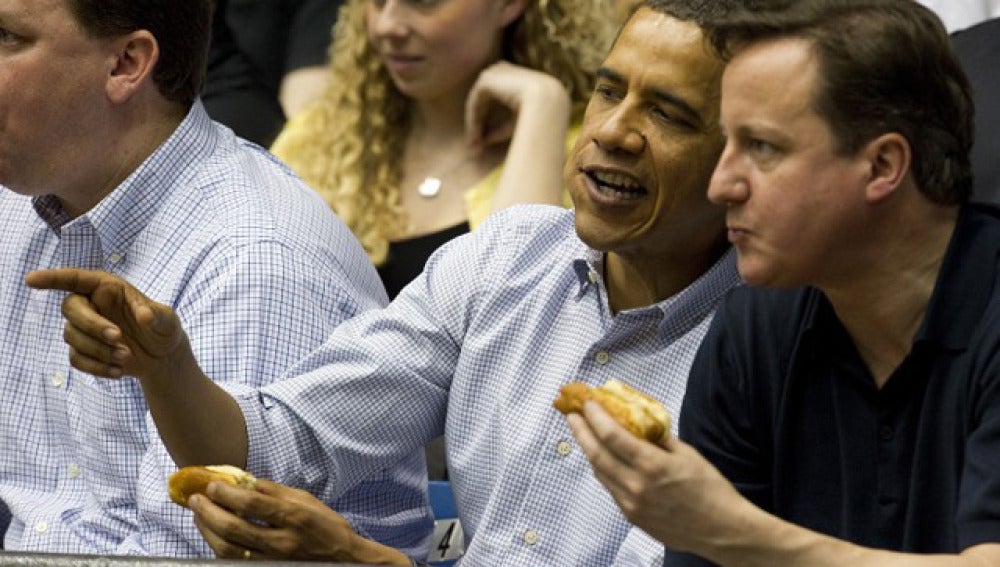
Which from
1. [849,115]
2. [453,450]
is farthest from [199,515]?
[849,115]

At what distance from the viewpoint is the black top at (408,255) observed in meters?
3.76

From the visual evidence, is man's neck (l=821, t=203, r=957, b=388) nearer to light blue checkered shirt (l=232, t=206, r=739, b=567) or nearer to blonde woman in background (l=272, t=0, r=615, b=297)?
light blue checkered shirt (l=232, t=206, r=739, b=567)

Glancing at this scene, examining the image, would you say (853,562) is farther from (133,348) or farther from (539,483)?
(133,348)

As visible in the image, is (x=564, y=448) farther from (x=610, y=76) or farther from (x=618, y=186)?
(x=610, y=76)

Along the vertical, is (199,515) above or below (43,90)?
below

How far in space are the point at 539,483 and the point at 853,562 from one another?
70 centimetres

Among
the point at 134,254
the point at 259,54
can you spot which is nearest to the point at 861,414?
the point at 134,254

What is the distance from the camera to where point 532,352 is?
2652 millimetres

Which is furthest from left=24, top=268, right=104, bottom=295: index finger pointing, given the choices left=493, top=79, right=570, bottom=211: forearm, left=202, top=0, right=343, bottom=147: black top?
left=202, top=0, right=343, bottom=147: black top

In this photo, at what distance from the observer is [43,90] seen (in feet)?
9.37

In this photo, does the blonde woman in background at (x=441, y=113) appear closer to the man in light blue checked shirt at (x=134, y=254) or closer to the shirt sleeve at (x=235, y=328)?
the man in light blue checked shirt at (x=134, y=254)

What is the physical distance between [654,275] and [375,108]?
149 cm

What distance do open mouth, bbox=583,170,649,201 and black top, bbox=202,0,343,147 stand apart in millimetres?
1867

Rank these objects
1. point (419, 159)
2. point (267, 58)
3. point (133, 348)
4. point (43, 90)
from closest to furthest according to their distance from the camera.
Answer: point (133, 348) → point (43, 90) → point (419, 159) → point (267, 58)
